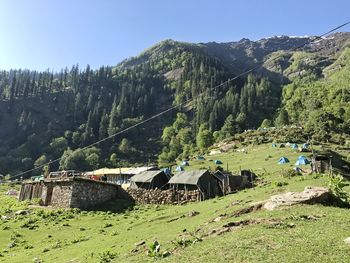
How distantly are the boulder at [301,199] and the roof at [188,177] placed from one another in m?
22.0

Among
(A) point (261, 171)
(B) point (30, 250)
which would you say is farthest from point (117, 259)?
(A) point (261, 171)

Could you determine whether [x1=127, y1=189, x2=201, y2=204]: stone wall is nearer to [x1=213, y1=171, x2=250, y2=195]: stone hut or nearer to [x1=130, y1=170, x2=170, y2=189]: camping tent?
[x1=130, y1=170, x2=170, y2=189]: camping tent

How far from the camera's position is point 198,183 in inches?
1860

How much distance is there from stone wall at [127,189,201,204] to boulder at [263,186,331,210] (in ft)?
71.2

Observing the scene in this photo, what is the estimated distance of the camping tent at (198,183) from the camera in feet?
155

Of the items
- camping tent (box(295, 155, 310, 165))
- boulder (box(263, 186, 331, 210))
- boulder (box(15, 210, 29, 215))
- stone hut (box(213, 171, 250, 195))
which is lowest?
boulder (box(15, 210, 29, 215))

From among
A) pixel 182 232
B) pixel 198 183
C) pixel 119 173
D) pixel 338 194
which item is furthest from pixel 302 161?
pixel 119 173

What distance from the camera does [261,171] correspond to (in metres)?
59.0

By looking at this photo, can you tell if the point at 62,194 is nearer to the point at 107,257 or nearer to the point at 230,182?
the point at 230,182

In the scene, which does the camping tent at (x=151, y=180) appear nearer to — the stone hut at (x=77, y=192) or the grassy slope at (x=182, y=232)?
the stone hut at (x=77, y=192)

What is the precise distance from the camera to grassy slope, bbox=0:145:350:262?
15304mm

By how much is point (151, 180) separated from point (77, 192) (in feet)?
34.5

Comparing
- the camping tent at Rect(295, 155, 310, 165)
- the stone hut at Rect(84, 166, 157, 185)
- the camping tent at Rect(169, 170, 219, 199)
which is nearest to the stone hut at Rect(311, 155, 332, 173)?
the camping tent at Rect(295, 155, 310, 165)

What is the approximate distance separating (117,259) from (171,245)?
3244mm
